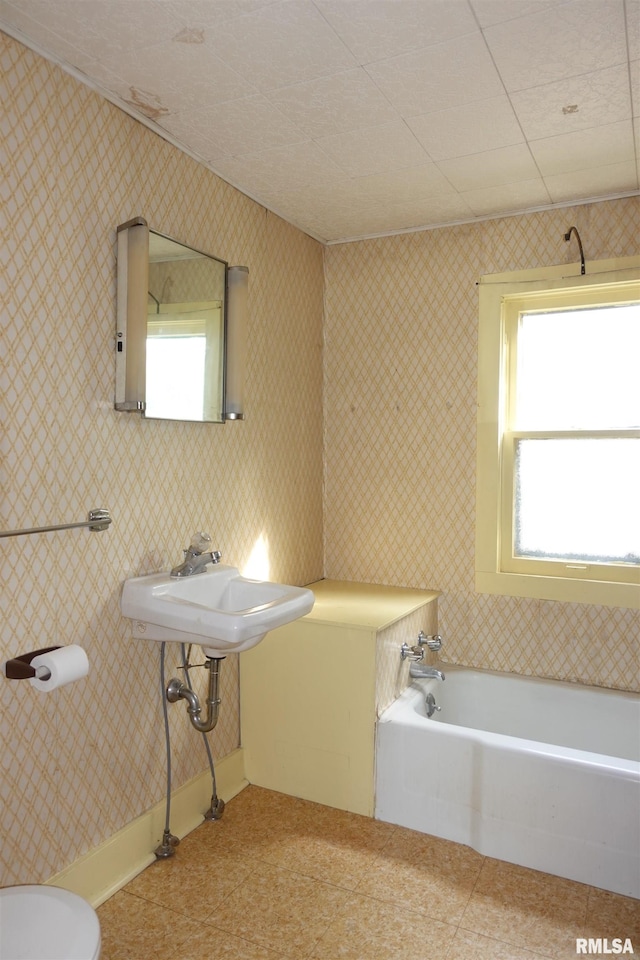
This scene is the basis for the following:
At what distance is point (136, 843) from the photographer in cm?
203

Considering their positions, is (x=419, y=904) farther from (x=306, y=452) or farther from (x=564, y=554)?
(x=306, y=452)

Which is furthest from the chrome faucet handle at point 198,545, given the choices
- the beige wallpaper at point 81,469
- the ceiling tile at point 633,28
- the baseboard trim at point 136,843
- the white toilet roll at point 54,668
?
the ceiling tile at point 633,28

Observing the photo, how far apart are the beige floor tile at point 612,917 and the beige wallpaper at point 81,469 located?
1.33 metres

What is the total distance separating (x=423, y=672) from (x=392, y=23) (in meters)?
2.16

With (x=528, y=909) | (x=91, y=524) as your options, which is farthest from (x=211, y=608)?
(x=528, y=909)

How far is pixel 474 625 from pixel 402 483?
708 mm

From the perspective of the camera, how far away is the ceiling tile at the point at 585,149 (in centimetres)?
207

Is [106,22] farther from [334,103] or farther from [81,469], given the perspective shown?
[81,469]

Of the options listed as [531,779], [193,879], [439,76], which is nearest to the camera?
[439,76]

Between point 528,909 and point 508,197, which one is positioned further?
point 508,197

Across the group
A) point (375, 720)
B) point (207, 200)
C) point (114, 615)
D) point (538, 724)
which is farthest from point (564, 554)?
point (207, 200)

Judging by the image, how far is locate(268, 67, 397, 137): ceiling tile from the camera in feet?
5.93

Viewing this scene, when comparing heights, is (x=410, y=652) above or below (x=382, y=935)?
above

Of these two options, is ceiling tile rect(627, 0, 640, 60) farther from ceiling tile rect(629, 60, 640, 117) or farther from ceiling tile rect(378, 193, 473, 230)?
ceiling tile rect(378, 193, 473, 230)
